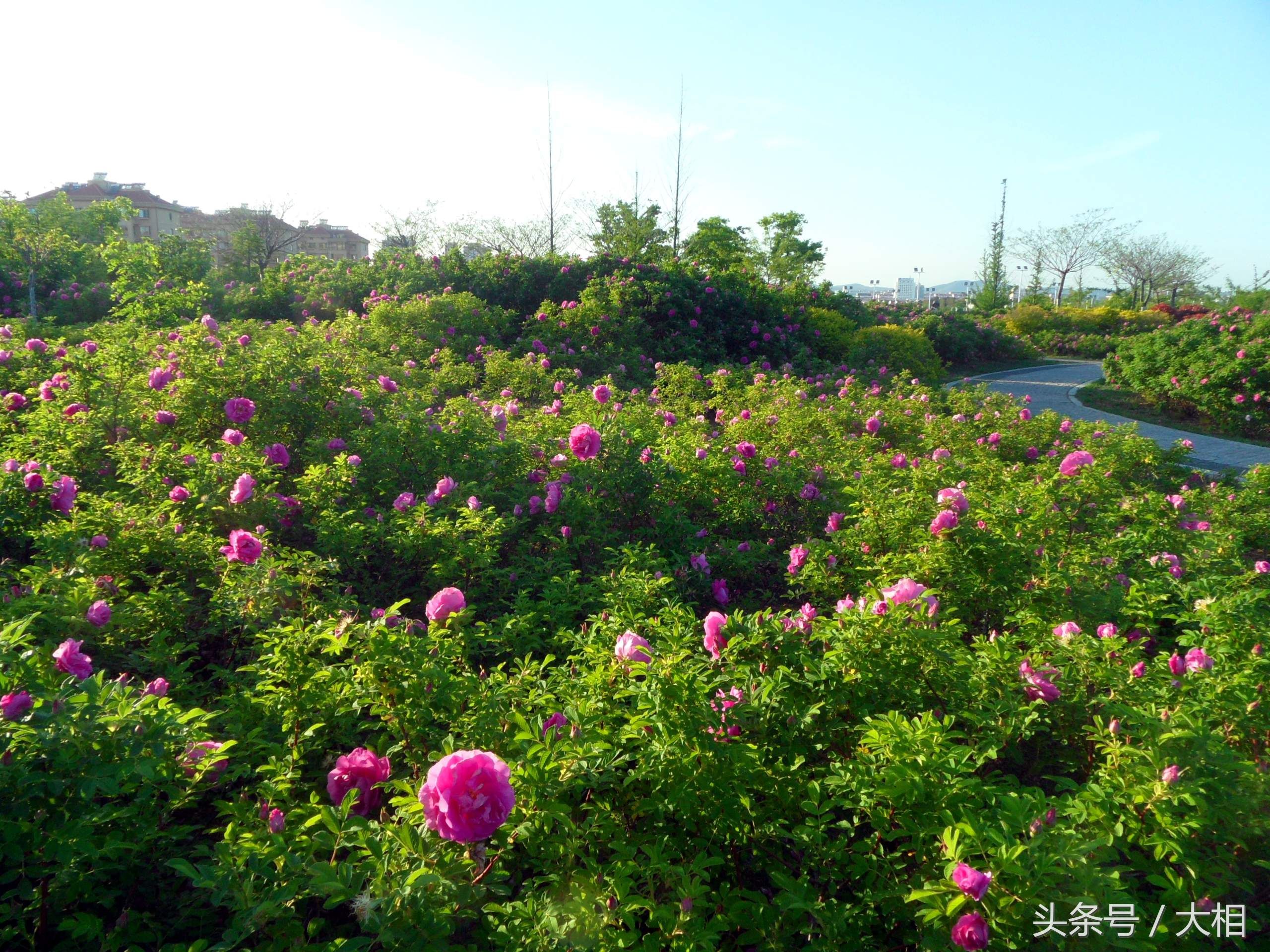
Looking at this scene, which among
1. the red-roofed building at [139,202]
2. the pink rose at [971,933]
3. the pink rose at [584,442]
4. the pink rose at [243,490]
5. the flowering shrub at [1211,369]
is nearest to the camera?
the pink rose at [971,933]

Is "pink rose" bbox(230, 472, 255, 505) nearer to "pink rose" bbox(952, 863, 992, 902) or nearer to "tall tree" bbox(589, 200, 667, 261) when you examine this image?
"pink rose" bbox(952, 863, 992, 902)

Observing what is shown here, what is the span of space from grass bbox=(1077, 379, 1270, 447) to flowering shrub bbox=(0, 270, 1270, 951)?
8100 millimetres

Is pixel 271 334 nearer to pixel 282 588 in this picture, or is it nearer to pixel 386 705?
pixel 282 588

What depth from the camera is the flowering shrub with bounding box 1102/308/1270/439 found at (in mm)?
10805

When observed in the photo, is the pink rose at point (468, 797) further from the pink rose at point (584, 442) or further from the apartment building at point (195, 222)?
the apartment building at point (195, 222)

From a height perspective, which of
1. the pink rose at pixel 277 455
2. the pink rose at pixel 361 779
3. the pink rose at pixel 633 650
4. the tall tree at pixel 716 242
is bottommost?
the pink rose at pixel 361 779

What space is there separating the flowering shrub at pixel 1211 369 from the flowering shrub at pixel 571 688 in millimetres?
8289

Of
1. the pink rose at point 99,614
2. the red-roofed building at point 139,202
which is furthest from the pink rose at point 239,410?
the red-roofed building at point 139,202

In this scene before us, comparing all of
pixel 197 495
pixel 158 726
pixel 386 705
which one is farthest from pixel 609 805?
pixel 197 495

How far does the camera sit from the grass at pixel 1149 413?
11.0 metres

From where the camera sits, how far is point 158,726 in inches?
62.3

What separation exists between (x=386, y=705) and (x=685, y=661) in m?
0.75

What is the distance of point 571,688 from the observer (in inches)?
78.6

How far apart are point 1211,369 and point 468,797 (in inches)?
528
